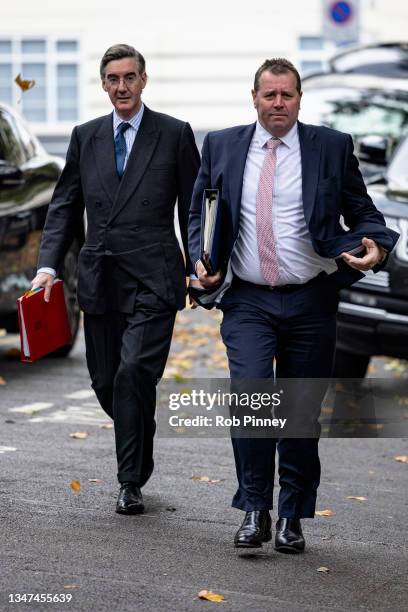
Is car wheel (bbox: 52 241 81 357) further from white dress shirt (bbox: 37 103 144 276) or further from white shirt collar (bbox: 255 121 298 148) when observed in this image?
white shirt collar (bbox: 255 121 298 148)

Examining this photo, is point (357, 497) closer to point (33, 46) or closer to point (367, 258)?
point (367, 258)

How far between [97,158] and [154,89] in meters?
20.3

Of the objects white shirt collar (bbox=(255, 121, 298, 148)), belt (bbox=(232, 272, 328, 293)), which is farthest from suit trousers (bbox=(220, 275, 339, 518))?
white shirt collar (bbox=(255, 121, 298, 148))

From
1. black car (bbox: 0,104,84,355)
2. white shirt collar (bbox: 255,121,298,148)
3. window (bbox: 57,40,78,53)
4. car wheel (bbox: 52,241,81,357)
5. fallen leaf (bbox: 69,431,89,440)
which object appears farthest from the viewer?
window (bbox: 57,40,78,53)

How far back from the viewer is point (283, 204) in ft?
20.8

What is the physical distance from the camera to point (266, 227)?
6.32 m

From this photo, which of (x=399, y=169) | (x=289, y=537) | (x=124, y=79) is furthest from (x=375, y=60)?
(x=289, y=537)

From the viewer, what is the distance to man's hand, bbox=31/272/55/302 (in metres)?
7.00

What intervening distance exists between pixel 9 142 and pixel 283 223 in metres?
5.38

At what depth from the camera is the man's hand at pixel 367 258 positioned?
244 inches

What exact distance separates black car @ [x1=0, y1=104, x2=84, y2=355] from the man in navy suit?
4401 millimetres

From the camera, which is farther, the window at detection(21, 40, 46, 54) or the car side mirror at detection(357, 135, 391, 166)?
the window at detection(21, 40, 46, 54)

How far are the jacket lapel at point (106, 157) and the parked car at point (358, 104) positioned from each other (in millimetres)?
5397

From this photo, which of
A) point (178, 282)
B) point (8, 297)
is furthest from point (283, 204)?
point (8, 297)
